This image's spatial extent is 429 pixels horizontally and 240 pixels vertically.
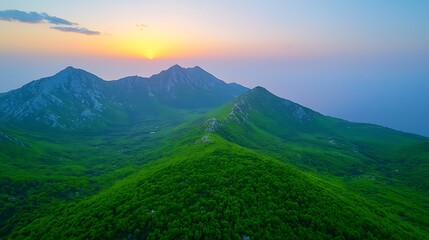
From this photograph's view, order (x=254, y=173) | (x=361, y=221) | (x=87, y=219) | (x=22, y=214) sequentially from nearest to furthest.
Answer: (x=361, y=221) < (x=87, y=219) < (x=254, y=173) < (x=22, y=214)

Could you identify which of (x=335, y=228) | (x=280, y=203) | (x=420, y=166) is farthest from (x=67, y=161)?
(x=420, y=166)

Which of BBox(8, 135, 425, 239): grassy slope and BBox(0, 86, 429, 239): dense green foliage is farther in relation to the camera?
BBox(0, 86, 429, 239): dense green foliage

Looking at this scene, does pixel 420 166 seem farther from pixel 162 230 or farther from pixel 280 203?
pixel 162 230

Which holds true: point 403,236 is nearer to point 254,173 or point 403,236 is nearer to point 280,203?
point 280,203

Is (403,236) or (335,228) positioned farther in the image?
(403,236)

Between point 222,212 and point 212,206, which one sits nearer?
point 222,212

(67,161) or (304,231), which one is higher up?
(304,231)

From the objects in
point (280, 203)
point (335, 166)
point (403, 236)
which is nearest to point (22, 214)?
point (280, 203)

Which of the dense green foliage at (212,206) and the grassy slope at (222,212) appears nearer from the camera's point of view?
the grassy slope at (222,212)

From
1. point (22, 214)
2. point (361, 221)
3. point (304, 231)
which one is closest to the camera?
point (304, 231)

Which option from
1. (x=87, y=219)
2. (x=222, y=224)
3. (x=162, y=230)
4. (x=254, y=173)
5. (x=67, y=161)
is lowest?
(x=67, y=161)
